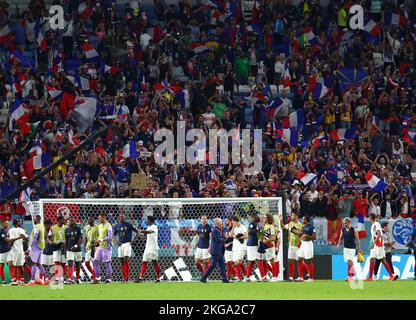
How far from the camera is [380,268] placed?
31156 millimetres

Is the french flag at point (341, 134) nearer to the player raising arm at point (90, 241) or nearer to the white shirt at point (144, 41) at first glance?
the white shirt at point (144, 41)

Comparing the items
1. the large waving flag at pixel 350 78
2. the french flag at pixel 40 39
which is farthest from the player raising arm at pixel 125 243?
the large waving flag at pixel 350 78

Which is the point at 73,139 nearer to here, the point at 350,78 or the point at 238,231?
the point at 238,231

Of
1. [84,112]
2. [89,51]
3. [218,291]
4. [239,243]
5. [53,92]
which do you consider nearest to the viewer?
[218,291]

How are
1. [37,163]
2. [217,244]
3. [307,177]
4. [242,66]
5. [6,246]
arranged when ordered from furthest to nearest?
[242,66], [307,177], [37,163], [6,246], [217,244]

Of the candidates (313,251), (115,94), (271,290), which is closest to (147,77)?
(115,94)

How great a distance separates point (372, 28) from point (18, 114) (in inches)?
484

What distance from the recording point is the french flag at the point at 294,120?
115ft

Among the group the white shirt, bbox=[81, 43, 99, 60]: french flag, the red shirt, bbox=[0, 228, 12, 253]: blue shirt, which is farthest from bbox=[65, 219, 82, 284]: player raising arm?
the white shirt

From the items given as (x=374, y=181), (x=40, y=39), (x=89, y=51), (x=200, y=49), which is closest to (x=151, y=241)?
(x=374, y=181)

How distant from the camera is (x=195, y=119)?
113ft

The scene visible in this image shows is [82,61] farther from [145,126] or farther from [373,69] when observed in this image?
[373,69]

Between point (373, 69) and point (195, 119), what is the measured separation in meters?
6.68

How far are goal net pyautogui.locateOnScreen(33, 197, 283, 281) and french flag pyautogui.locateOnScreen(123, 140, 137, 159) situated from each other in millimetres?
2846
